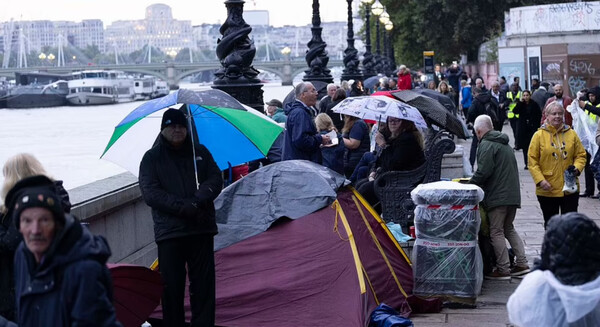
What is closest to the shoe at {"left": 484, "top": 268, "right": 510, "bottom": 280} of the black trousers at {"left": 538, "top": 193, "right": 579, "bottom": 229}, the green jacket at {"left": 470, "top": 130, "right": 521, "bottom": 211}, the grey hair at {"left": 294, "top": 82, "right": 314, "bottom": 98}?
the green jacket at {"left": 470, "top": 130, "right": 521, "bottom": 211}

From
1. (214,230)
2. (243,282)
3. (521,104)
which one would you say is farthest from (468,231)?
(521,104)

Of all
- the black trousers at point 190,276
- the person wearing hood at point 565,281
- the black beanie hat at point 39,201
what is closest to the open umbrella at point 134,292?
the black trousers at point 190,276

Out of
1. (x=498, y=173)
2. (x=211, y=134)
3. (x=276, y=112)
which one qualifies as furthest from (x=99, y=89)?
(x=211, y=134)

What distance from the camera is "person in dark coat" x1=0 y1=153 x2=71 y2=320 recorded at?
5707 millimetres

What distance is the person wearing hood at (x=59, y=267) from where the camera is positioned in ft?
14.1

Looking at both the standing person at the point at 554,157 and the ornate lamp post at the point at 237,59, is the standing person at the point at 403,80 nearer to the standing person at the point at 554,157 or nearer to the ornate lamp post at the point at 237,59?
the ornate lamp post at the point at 237,59

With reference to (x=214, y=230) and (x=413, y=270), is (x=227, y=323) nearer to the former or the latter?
(x=214, y=230)

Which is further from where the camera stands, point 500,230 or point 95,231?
point 500,230

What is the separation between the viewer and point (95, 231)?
9391 millimetres

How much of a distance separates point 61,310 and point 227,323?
13.4ft

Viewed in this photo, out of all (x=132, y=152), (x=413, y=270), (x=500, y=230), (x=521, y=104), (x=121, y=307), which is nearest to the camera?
(x=121, y=307)

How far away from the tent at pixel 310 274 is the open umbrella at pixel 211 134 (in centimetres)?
35

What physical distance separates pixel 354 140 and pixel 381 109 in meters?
2.30

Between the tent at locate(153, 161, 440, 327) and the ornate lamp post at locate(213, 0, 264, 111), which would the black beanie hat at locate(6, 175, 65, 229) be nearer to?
the tent at locate(153, 161, 440, 327)
